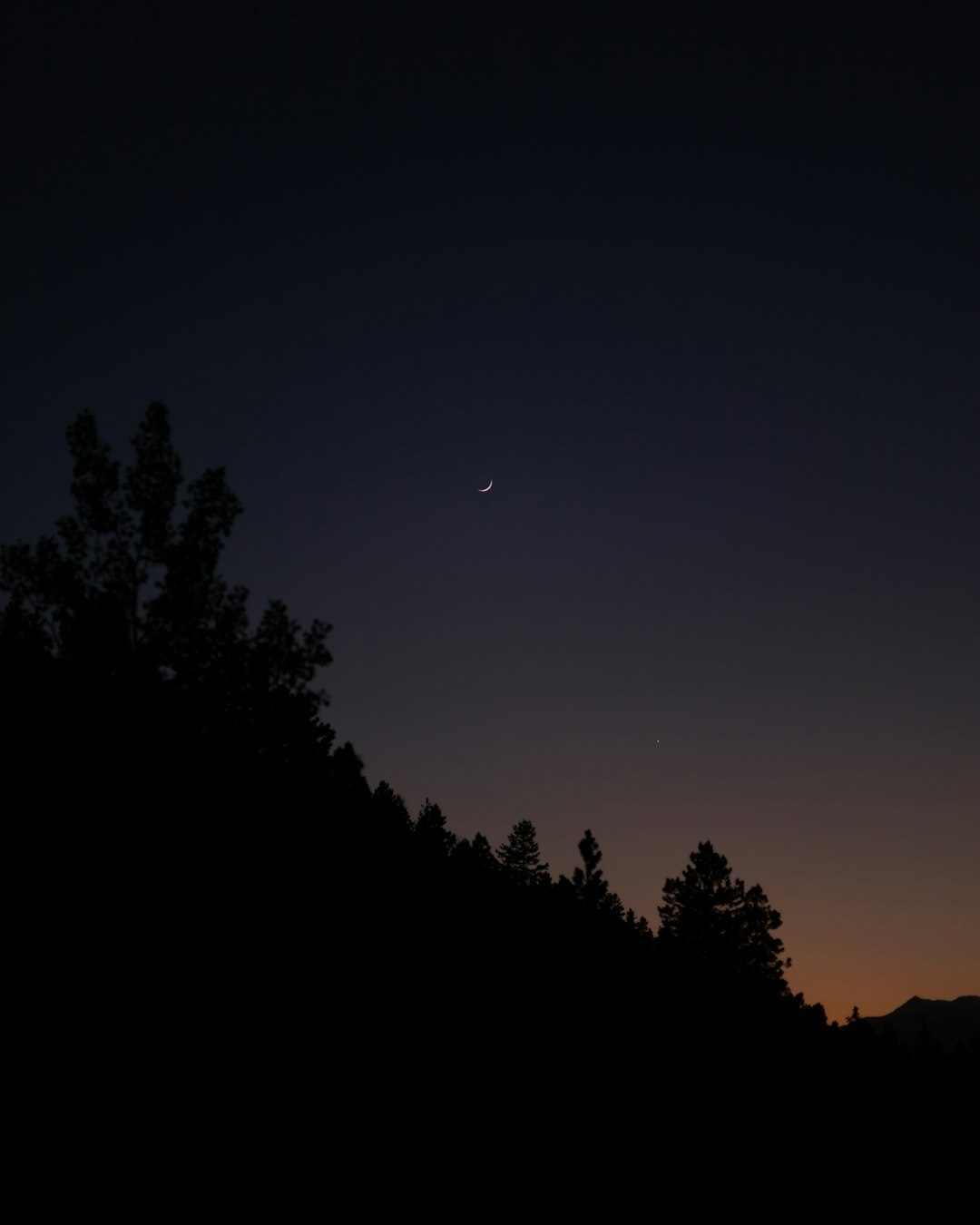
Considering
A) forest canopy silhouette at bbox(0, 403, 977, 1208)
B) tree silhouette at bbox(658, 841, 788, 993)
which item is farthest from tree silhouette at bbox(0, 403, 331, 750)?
tree silhouette at bbox(658, 841, 788, 993)

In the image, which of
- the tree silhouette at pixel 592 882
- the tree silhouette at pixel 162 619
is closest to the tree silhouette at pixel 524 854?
the tree silhouette at pixel 592 882

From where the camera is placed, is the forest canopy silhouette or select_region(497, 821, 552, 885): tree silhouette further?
select_region(497, 821, 552, 885): tree silhouette

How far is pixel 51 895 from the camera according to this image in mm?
16359

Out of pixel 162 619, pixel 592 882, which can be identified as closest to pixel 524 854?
pixel 592 882

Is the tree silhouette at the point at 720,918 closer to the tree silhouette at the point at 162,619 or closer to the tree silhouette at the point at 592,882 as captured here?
the tree silhouette at the point at 592,882

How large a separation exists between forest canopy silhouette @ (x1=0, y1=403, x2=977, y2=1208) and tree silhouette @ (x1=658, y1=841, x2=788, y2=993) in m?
25.5

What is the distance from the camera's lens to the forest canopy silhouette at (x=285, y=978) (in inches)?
527

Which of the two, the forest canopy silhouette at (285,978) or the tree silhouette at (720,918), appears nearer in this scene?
the forest canopy silhouette at (285,978)

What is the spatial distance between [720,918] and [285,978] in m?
51.3

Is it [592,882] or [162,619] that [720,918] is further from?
[162,619]

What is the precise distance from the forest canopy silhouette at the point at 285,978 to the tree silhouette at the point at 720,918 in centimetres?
2551

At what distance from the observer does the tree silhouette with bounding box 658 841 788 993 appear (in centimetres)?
6022

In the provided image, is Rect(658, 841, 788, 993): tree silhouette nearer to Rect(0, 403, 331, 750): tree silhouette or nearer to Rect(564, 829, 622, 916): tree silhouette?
Rect(564, 829, 622, 916): tree silhouette

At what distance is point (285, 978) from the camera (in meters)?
17.6
